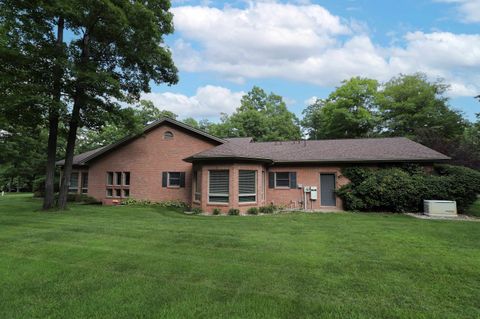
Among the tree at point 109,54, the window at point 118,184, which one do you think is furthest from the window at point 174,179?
the tree at point 109,54

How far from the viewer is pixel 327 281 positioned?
4.45 metres

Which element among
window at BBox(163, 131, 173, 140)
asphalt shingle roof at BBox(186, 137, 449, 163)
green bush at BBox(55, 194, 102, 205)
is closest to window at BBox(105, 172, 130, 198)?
green bush at BBox(55, 194, 102, 205)

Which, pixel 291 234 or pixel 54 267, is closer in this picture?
pixel 54 267

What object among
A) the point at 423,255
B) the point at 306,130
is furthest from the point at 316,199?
the point at 306,130

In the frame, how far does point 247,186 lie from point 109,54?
10.4m

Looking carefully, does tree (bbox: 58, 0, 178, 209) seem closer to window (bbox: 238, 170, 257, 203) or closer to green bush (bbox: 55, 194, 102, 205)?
green bush (bbox: 55, 194, 102, 205)

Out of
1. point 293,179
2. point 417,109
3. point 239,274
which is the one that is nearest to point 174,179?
point 293,179

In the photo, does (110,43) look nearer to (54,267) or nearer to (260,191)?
(260,191)

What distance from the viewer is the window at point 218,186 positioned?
44.9 feet

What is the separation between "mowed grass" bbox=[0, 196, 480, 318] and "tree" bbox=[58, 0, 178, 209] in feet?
25.4

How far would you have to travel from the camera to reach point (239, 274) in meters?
4.76

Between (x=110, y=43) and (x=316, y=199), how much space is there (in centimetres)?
1383

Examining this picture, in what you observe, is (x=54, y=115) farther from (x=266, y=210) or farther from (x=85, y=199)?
(x=266, y=210)

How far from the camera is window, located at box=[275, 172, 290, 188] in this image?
52.3ft
